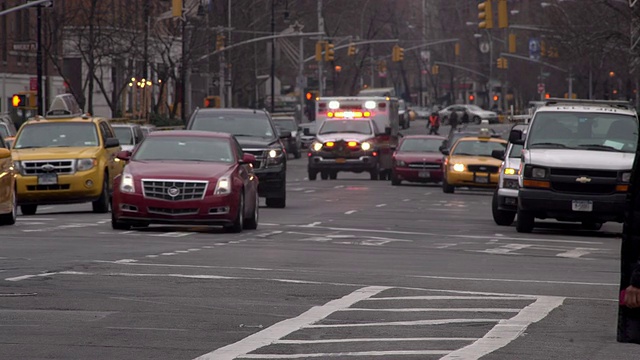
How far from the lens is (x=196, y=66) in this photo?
75.1m

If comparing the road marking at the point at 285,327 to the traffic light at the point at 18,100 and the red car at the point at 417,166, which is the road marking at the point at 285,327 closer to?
the red car at the point at 417,166

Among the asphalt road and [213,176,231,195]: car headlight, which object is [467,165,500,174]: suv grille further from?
[213,176,231,195]: car headlight

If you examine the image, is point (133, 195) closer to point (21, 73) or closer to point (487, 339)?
point (487, 339)

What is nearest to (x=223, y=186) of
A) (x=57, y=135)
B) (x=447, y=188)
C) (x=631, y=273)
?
(x=57, y=135)

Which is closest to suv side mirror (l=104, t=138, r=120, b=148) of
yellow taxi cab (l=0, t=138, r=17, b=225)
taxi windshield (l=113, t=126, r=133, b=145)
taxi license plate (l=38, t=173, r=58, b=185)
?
taxi license plate (l=38, t=173, r=58, b=185)

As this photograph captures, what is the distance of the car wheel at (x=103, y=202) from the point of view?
28.6m

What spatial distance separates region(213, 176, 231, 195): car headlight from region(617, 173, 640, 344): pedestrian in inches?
615

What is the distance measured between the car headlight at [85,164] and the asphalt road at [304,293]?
2.90 meters

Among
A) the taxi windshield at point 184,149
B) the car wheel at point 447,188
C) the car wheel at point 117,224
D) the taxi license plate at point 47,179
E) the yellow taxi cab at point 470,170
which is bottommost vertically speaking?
the car wheel at point 447,188

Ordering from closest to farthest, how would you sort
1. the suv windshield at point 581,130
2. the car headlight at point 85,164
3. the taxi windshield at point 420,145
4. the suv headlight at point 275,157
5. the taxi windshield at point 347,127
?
the suv windshield at point 581,130 < the car headlight at point 85,164 < the suv headlight at point 275,157 < the taxi windshield at point 420,145 < the taxi windshield at point 347,127

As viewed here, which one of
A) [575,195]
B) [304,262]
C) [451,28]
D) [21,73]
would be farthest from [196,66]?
[451,28]

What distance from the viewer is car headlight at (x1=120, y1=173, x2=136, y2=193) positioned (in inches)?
895

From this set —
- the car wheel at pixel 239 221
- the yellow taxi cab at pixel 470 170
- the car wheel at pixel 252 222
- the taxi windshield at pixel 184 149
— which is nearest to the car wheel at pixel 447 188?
the yellow taxi cab at pixel 470 170

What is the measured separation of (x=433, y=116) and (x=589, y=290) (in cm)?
8265
